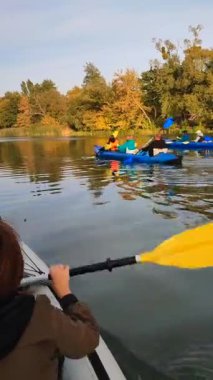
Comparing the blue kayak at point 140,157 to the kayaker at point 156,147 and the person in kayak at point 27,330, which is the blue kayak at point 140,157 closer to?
the kayaker at point 156,147

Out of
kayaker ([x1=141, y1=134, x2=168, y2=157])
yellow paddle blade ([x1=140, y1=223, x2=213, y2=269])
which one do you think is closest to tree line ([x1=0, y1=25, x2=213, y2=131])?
kayaker ([x1=141, y1=134, x2=168, y2=157])

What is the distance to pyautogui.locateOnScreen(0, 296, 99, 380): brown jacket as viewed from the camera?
1.55 metres

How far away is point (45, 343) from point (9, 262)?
0.34 meters

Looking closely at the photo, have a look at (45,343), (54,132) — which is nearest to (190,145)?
(45,343)

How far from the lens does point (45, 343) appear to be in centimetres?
160

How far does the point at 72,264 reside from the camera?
17.0 ft

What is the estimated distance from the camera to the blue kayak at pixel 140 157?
14234 mm

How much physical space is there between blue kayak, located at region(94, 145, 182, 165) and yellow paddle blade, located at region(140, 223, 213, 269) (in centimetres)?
1144

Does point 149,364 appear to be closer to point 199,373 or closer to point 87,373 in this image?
point 199,373

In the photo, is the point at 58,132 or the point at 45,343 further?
the point at 58,132

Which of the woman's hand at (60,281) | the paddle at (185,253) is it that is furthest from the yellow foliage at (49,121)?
the woman's hand at (60,281)

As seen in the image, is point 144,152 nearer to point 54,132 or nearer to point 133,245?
point 133,245

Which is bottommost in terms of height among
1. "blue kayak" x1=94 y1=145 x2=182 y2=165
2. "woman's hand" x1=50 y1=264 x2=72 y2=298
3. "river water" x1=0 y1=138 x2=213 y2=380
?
"river water" x1=0 y1=138 x2=213 y2=380

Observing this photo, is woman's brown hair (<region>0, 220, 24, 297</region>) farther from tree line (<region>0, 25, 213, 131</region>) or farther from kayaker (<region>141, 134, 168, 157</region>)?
tree line (<region>0, 25, 213, 131</region>)
